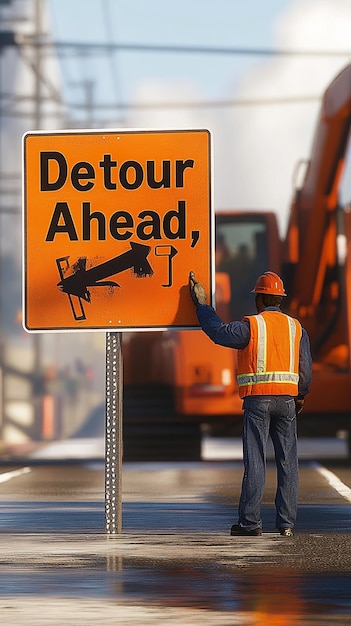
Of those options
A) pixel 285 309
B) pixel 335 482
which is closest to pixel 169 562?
pixel 335 482

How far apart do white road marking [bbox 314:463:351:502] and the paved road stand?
131mm

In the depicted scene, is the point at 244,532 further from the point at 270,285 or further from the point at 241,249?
the point at 241,249

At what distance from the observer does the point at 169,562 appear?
11.9 m

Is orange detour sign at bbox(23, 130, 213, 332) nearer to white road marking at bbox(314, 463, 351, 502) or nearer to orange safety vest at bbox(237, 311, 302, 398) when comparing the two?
orange safety vest at bbox(237, 311, 302, 398)

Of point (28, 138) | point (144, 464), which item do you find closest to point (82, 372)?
point (144, 464)

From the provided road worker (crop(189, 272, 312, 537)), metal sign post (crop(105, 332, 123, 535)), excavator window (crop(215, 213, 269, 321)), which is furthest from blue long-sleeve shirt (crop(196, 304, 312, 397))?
excavator window (crop(215, 213, 269, 321))

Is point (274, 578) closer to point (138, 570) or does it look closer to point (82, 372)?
point (138, 570)

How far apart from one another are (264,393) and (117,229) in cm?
151

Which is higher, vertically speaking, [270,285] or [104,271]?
[104,271]

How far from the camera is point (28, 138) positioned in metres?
14.3

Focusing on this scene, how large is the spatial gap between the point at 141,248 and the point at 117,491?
1664 millimetres

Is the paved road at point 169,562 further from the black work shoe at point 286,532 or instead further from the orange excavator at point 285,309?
the orange excavator at point 285,309

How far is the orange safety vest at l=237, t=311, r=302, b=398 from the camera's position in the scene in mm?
13875

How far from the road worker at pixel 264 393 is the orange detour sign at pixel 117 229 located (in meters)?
0.29
